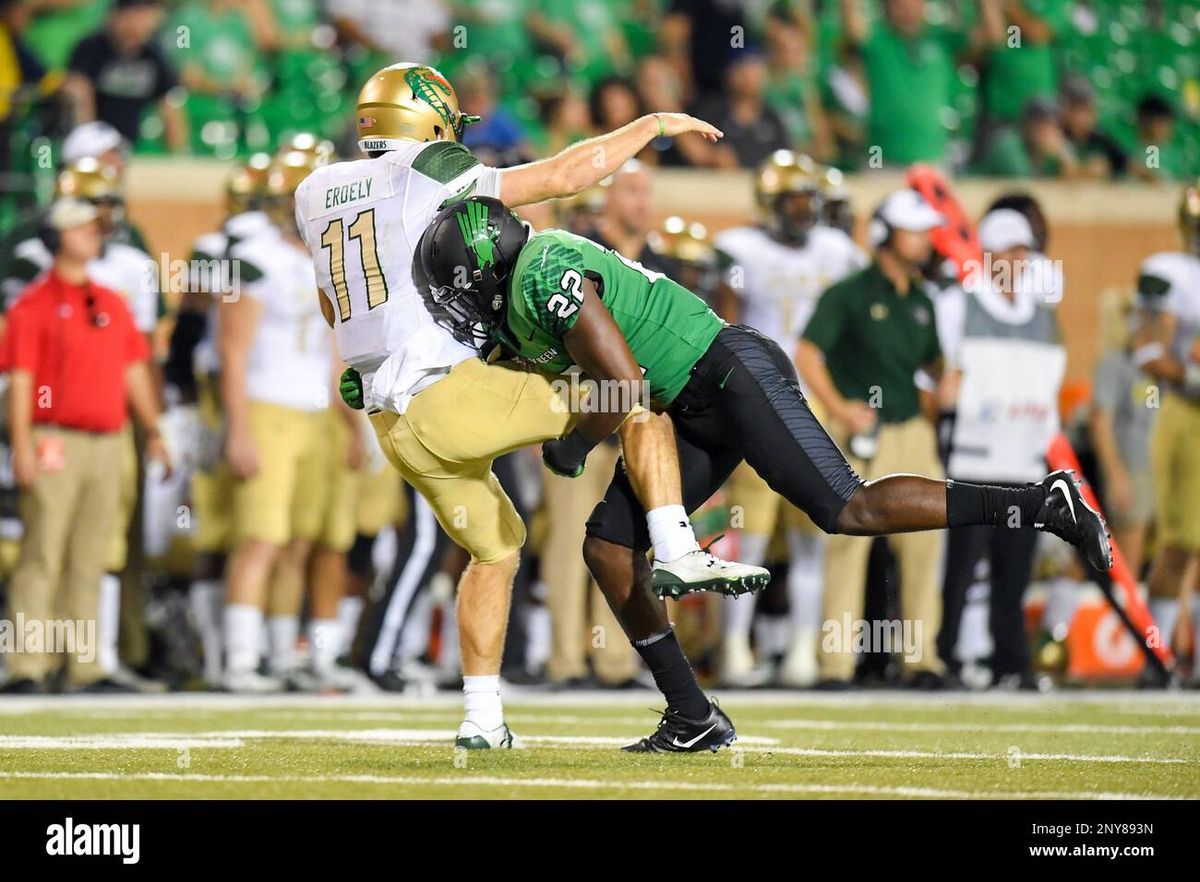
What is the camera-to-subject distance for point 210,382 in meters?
11.3

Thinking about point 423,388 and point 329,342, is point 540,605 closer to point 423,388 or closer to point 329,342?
A: point 329,342

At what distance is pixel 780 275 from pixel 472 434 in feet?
17.7

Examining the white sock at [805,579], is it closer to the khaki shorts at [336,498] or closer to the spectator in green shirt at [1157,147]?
the khaki shorts at [336,498]

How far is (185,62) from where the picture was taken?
13977 mm

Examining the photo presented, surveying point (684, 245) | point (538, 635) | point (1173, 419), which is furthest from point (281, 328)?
point (1173, 419)

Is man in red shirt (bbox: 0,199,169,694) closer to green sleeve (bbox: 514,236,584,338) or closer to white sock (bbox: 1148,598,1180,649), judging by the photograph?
green sleeve (bbox: 514,236,584,338)

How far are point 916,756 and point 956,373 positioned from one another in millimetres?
4962

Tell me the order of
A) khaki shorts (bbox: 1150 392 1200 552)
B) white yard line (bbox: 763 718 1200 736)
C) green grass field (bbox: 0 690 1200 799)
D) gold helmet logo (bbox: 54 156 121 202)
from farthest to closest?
khaki shorts (bbox: 1150 392 1200 552) → gold helmet logo (bbox: 54 156 121 202) → white yard line (bbox: 763 718 1200 736) → green grass field (bbox: 0 690 1200 799)

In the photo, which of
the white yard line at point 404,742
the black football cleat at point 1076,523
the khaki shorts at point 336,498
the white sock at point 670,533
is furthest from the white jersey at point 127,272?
the black football cleat at point 1076,523

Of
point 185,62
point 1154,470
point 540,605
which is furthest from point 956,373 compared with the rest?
point 185,62

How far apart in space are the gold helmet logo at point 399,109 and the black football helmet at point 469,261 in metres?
0.43

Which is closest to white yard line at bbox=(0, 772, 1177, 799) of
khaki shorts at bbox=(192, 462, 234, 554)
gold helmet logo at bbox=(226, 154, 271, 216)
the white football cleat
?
the white football cleat

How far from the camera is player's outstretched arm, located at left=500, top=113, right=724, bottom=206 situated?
624cm

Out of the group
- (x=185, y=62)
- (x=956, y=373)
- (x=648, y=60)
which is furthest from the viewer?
(x=648, y=60)
